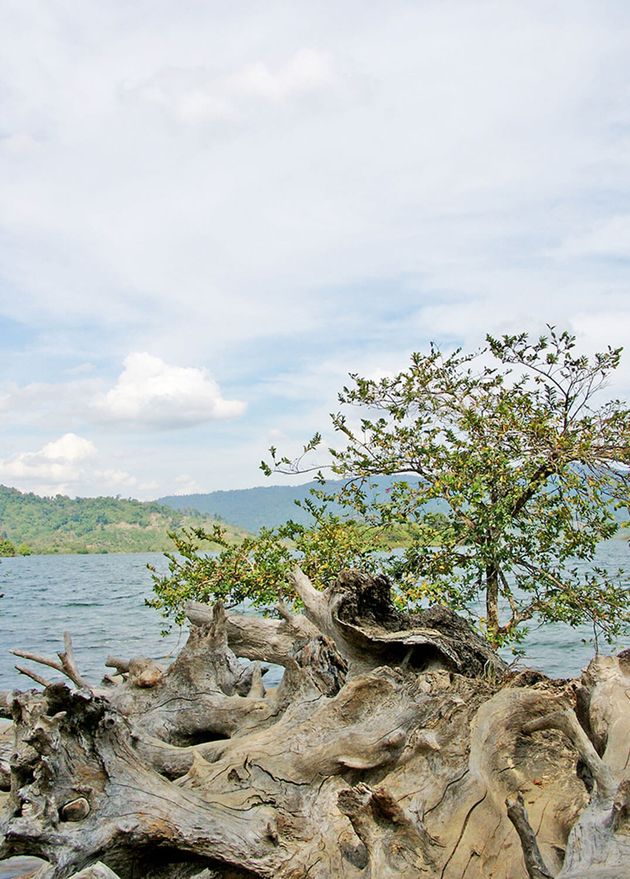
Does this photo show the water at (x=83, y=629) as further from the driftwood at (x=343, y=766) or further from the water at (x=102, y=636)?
the driftwood at (x=343, y=766)

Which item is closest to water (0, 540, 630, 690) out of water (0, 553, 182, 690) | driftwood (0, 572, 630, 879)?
water (0, 553, 182, 690)

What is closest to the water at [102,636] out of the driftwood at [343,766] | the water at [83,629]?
the water at [83,629]

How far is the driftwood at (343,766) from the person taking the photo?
466 centimetres

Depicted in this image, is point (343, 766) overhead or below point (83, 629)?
overhead

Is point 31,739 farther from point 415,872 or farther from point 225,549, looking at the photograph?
point 225,549

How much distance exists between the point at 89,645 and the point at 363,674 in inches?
747

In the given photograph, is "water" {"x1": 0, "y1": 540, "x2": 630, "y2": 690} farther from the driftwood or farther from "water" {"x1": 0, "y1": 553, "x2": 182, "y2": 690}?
the driftwood

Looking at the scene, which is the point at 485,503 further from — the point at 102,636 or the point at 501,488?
the point at 102,636

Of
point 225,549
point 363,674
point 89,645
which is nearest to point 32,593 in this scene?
point 89,645

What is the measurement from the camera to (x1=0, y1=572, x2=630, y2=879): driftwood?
466cm

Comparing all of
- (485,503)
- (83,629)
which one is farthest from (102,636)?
(485,503)

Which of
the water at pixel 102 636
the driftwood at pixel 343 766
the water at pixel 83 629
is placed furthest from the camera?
the water at pixel 83 629

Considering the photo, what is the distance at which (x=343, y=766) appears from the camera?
19.2ft

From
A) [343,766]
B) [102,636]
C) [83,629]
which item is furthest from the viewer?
[83,629]
